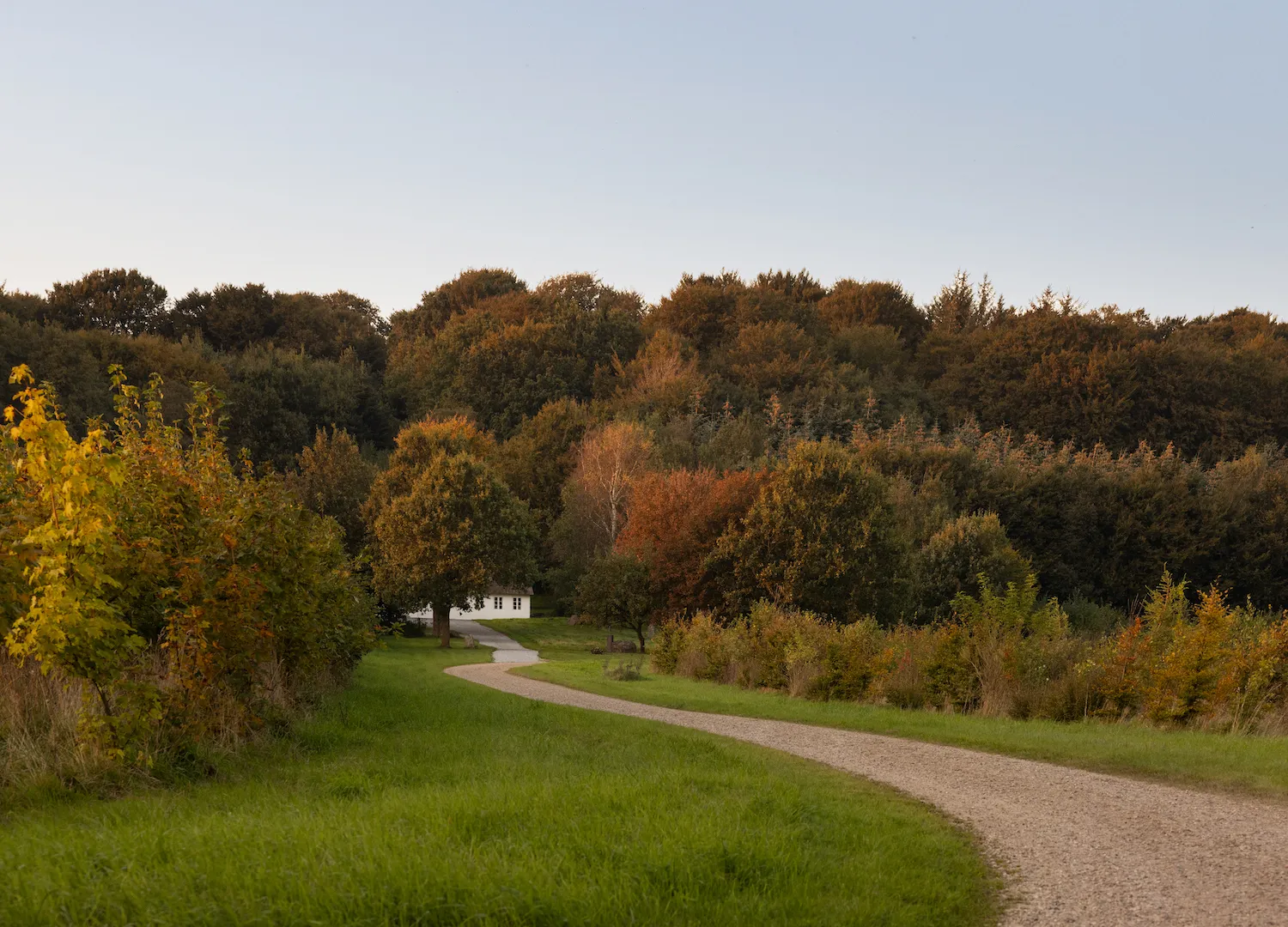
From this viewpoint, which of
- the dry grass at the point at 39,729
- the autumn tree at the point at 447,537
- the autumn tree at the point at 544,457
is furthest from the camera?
the autumn tree at the point at 544,457

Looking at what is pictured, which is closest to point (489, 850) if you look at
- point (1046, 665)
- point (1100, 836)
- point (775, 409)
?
point (1100, 836)

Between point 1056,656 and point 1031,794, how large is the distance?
8.85 meters

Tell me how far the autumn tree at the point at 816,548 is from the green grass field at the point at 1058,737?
13041mm

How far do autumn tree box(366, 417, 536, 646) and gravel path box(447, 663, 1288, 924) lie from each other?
35558 mm

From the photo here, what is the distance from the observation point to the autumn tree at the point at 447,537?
1866 inches

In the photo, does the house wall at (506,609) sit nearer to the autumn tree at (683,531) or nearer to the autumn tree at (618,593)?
the autumn tree at (683,531)

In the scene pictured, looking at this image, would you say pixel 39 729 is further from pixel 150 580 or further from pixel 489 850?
pixel 489 850

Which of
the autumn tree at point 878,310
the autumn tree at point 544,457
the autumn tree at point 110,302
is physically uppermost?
the autumn tree at point 878,310

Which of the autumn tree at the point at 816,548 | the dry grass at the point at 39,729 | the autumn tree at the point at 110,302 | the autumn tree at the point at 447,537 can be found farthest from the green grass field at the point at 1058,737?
the autumn tree at the point at 110,302

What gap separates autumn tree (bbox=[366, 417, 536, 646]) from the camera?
47.4 metres

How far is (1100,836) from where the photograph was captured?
8234mm

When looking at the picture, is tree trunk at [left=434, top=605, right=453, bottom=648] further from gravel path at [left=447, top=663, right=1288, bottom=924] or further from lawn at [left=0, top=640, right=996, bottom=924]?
lawn at [left=0, top=640, right=996, bottom=924]

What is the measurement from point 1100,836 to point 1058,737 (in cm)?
621

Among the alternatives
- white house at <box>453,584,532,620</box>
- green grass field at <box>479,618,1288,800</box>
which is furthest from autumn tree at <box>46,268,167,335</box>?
green grass field at <box>479,618,1288,800</box>
